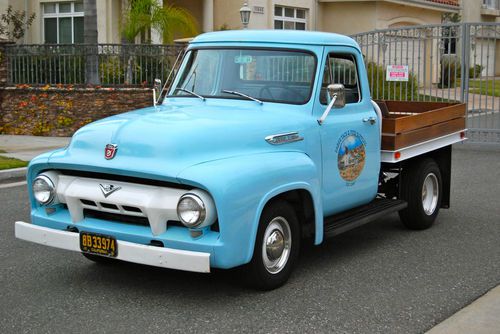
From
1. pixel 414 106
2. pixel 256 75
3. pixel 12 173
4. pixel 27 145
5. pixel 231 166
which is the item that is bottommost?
pixel 12 173

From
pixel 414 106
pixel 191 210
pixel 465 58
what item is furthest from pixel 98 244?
pixel 465 58

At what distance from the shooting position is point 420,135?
811 cm

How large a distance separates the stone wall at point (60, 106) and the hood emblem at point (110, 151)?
12543mm

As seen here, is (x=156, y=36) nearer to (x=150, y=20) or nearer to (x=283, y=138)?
(x=150, y=20)

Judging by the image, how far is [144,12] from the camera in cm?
2108

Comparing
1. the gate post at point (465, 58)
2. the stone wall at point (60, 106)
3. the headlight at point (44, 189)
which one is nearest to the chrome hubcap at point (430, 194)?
the headlight at point (44, 189)

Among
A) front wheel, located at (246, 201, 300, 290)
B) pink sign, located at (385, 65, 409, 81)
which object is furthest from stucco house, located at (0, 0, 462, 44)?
front wheel, located at (246, 201, 300, 290)

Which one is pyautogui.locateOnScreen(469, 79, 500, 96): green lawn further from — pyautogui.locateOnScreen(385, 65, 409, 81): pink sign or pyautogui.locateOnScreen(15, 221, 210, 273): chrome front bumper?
pyautogui.locateOnScreen(15, 221, 210, 273): chrome front bumper

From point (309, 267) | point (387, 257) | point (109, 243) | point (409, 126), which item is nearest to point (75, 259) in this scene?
point (109, 243)

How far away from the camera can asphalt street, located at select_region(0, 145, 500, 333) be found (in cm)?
542

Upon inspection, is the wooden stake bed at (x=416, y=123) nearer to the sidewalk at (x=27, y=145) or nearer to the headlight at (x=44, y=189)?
the headlight at (x=44, y=189)

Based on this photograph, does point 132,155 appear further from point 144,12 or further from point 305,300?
point 144,12

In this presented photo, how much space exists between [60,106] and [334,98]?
492 inches

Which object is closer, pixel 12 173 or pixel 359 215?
pixel 359 215
